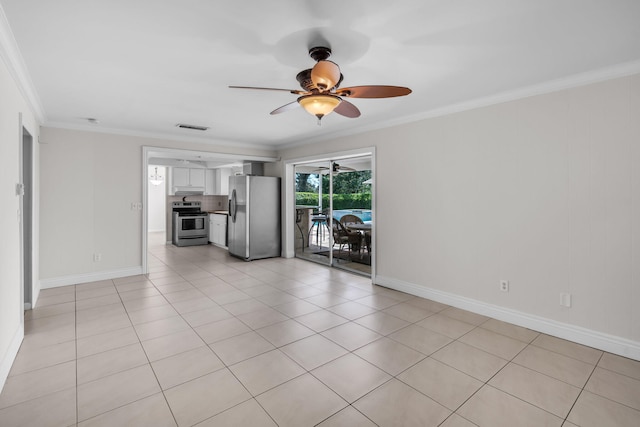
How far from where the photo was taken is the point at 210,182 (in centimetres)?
916

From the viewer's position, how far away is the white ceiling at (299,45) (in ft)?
5.99

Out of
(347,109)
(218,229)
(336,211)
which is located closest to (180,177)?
(218,229)

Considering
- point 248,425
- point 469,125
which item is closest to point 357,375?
point 248,425

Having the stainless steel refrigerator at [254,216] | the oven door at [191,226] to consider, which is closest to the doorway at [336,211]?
the stainless steel refrigerator at [254,216]

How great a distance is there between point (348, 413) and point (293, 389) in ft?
1.41

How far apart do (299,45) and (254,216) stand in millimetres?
4501

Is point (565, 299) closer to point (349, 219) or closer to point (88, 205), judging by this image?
point (349, 219)

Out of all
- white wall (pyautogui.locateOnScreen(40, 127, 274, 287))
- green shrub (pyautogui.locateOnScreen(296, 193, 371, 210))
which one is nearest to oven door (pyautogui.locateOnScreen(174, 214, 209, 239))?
white wall (pyautogui.locateOnScreen(40, 127, 274, 287))

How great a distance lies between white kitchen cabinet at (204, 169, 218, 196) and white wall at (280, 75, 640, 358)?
21.0 ft

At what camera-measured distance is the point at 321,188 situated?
6676 millimetres

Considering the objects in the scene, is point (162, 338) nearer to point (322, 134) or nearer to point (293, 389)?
point (293, 389)

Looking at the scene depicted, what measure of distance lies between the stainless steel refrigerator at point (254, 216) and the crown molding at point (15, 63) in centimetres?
344

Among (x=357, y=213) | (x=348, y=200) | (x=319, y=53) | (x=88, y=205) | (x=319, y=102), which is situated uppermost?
(x=319, y=53)

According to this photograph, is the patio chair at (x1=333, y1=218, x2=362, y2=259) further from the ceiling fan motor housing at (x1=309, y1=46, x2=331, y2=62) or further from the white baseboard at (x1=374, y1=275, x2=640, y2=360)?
the ceiling fan motor housing at (x1=309, y1=46, x2=331, y2=62)
